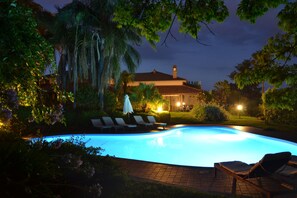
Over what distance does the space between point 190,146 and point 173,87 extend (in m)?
26.3

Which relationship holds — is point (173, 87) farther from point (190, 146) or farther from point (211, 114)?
point (190, 146)

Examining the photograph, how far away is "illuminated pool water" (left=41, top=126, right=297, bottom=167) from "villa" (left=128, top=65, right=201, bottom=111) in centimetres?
1171

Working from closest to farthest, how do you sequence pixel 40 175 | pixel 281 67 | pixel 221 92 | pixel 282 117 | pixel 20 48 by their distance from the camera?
pixel 20 48
pixel 40 175
pixel 281 67
pixel 282 117
pixel 221 92

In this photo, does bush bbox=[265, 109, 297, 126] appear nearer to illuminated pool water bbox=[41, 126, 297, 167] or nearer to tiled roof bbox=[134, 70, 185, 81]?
illuminated pool water bbox=[41, 126, 297, 167]

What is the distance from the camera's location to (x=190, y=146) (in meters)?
13.8

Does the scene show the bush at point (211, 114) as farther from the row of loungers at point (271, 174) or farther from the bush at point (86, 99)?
the row of loungers at point (271, 174)

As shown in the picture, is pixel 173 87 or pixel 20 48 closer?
pixel 20 48

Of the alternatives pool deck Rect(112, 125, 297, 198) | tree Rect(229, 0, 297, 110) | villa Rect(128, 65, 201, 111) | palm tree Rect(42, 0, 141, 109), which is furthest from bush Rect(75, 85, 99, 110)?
tree Rect(229, 0, 297, 110)

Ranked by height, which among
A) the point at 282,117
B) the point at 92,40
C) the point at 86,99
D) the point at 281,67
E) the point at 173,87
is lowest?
the point at 282,117

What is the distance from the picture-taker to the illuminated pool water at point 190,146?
11.4m

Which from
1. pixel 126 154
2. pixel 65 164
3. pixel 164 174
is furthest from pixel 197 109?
pixel 65 164

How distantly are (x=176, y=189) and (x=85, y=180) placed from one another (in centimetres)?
150

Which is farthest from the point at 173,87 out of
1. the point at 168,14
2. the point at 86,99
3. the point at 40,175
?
the point at 40,175

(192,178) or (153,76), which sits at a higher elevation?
(153,76)
